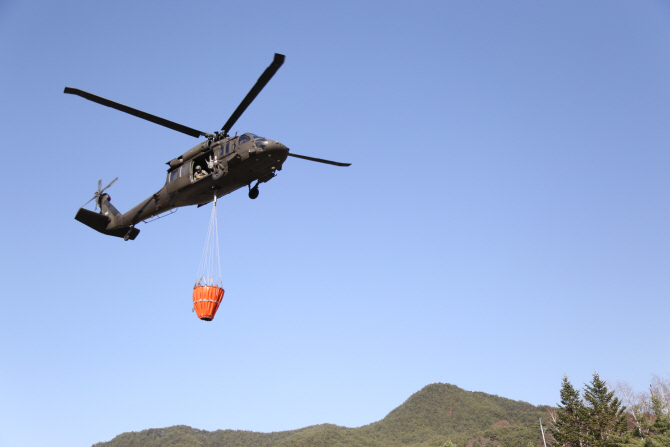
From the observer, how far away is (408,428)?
15375 centimetres

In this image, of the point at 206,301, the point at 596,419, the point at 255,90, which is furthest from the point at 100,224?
the point at 596,419

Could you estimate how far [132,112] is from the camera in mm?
15828

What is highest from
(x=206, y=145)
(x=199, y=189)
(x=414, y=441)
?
(x=206, y=145)

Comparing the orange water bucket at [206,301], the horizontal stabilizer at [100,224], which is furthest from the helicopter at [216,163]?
the orange water bucket at [206,301]

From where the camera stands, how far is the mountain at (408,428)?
140 metres

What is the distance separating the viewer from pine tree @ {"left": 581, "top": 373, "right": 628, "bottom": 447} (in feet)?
158

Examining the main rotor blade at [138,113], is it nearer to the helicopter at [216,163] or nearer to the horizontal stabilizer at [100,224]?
the helicopter at [216,163]

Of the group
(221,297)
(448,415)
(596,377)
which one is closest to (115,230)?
(221,297)

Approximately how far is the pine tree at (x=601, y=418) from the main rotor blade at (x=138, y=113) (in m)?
46.8

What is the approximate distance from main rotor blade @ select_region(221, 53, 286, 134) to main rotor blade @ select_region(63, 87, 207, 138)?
121cm

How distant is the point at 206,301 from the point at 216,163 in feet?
15.3

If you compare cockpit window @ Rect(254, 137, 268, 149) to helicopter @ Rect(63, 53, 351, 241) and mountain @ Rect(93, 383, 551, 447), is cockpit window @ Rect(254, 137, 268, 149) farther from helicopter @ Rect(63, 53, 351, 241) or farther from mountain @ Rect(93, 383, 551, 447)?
mountain @ Rect(93, 383, 551, 447)

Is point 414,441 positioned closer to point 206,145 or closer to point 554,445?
point 554,445

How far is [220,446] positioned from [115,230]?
16797 cm
